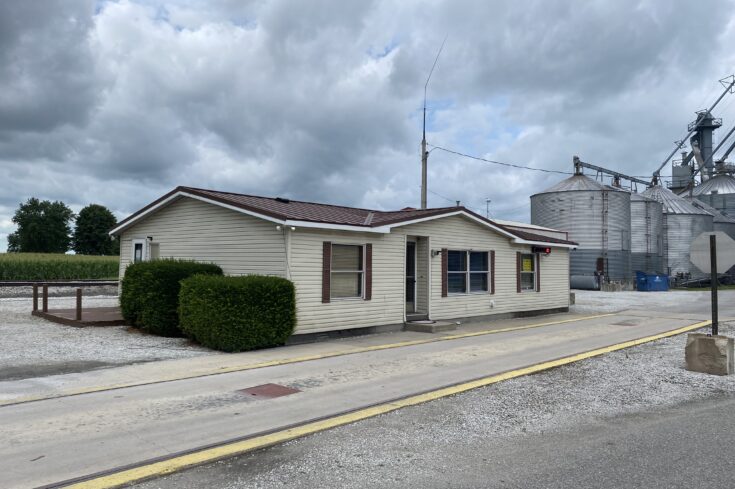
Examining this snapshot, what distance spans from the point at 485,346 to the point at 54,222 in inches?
3659

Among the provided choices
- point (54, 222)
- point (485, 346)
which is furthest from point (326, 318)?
point (54, 222)

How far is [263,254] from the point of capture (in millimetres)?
11961

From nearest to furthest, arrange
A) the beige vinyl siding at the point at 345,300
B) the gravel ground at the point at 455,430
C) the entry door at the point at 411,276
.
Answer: the gravel ground at the point at 455,430 → the beige vinyl siding at the point at 345,300 → the entry door at the point at 411,276

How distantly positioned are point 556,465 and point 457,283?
11.2 meters

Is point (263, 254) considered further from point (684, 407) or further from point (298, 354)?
point (684, 407)

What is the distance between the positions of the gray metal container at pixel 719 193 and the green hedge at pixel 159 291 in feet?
180

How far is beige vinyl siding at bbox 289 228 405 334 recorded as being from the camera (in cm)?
1158

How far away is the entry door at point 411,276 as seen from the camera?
1486 centimetres

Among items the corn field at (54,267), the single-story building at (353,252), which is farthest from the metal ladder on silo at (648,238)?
the corn field at (54,267)

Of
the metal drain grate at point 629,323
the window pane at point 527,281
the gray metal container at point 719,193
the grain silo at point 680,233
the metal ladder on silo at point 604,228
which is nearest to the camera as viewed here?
the metal drain grate at point 629,323

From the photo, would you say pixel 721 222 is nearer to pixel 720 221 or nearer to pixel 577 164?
pixel 720 221

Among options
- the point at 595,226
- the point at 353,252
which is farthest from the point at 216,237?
the point at 595,226

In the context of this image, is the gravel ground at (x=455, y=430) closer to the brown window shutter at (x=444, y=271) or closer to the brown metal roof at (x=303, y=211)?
the brown metal roof at (x=303, y=211)

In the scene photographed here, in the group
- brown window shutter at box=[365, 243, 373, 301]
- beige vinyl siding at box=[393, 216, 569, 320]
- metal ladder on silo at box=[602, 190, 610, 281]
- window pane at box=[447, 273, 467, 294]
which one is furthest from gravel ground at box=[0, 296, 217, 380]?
metal ladder on silo at box=[602, 190, 610, 281]
